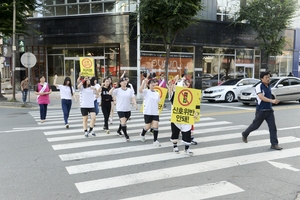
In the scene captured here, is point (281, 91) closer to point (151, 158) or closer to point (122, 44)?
point (122, 44)

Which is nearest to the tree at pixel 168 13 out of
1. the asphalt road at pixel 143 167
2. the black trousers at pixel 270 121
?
the asphalt road at pixel 143 167

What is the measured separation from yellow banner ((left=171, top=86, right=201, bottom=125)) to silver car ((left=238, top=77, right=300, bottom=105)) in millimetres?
9665

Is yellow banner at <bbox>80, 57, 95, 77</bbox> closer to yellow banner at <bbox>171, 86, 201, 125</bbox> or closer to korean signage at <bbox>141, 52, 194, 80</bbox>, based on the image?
yellow banner at <bbox>171, 86, 201, 125</bbox>

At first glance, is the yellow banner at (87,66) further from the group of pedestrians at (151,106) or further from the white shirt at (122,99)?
the white shirt at (122,99)

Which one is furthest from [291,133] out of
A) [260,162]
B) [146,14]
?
[146,14]

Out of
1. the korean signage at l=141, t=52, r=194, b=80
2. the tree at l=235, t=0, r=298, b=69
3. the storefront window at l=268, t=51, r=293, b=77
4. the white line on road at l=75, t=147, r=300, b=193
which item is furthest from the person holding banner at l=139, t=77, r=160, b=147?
the storefront window at l=268, t=51, r=293, b=77

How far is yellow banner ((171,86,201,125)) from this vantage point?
6.72 m

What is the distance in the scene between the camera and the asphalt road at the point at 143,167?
186 inches

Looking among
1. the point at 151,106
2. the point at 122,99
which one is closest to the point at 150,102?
the point at 151,106

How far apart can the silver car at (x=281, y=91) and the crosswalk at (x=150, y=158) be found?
252 inches

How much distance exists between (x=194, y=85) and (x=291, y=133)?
16698mm

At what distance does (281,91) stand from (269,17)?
10.1 m

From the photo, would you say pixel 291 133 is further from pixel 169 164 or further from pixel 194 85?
pixel 194 85

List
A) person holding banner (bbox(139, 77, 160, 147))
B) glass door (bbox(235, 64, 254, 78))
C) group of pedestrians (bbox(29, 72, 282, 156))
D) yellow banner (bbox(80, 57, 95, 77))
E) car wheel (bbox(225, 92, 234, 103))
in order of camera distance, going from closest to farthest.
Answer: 1. group of pedestrians (bbox(29, 72, 282, 156))
2. person holding banner (bbox(139, 77, 160, 147))
3. yellow banner (bbox(80, 57, 95, 77))
4. car wheel (bbox(225, 92, 234, 103))
5. glass door (bbox(235, 64, 254, 78))
